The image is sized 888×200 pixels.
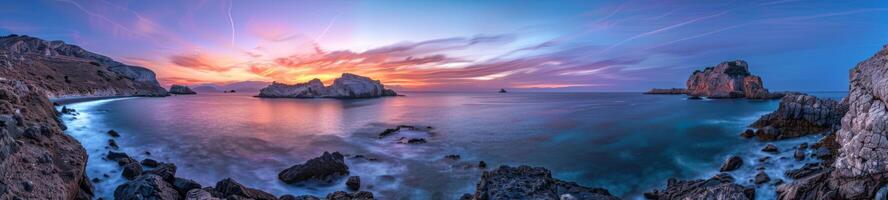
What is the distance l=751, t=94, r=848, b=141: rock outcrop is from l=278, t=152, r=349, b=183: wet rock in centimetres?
2498

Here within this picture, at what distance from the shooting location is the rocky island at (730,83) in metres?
91.9

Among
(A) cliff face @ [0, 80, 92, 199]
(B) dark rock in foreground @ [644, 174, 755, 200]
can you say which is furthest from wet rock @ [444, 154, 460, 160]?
(A) cliff face @ [0, 80, 92, 199]

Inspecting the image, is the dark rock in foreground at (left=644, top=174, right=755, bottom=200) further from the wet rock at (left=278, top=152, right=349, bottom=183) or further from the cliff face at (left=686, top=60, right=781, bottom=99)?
the cliff face at (left=686, top=60, right=781, bottom=99)

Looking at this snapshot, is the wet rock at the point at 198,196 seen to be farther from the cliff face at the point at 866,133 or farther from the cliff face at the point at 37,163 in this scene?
the cliff face at the point at 866,133

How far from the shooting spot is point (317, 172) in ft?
44.2

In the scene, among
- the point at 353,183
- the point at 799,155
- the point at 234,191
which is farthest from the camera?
the point at 799,155

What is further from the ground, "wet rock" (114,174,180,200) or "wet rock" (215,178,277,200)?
"wet rock" (114,174,180,200)

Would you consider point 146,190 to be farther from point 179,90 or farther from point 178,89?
point 178,89

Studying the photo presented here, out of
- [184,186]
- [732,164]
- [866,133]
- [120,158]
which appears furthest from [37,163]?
[732,164]

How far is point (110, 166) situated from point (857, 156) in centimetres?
2497

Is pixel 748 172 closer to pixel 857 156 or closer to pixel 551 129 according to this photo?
pixel 857 156

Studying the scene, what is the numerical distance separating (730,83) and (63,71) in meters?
199

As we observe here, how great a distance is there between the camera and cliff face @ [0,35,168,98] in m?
68.1

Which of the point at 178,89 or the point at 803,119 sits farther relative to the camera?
the point at 178,89
